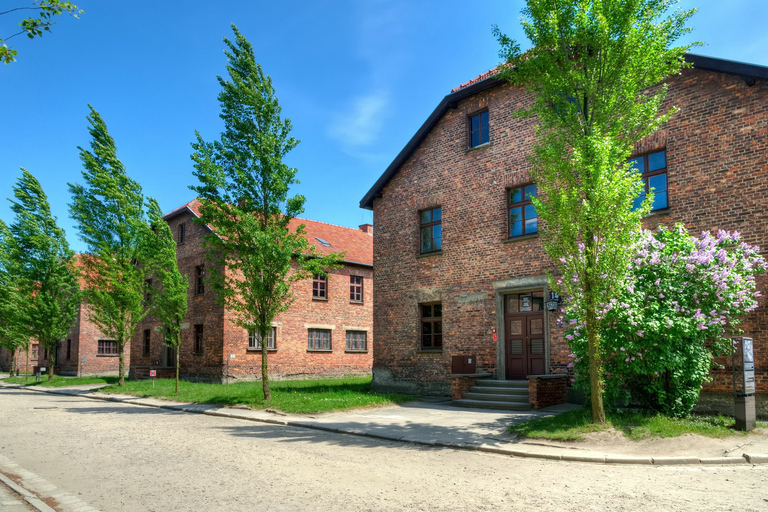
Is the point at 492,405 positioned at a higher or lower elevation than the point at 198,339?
lower

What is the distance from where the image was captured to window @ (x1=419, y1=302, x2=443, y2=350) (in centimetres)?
1786

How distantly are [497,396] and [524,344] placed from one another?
1.77m

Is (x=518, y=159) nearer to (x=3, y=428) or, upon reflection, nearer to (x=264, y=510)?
(x=264, y=510)

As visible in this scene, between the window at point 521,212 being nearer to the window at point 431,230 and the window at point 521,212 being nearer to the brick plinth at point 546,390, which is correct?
the window at point 431,230

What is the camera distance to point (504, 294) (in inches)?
634

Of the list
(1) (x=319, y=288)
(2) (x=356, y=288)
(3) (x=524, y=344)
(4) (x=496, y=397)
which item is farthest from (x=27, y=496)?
(2) (x=356, y=288)

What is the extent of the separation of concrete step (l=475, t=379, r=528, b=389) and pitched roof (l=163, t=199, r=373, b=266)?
48.4 feet

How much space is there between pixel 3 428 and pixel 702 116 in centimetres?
1732

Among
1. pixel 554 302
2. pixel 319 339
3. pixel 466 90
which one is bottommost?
pixel 319 339

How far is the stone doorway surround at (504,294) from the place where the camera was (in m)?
15.0

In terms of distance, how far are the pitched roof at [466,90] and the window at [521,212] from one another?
11.0 ft

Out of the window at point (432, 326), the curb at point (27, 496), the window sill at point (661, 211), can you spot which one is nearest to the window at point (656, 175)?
the window sill at point (661, 211)

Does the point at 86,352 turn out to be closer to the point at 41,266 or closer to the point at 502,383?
the point at 41,266

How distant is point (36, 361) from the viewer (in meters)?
49.6
